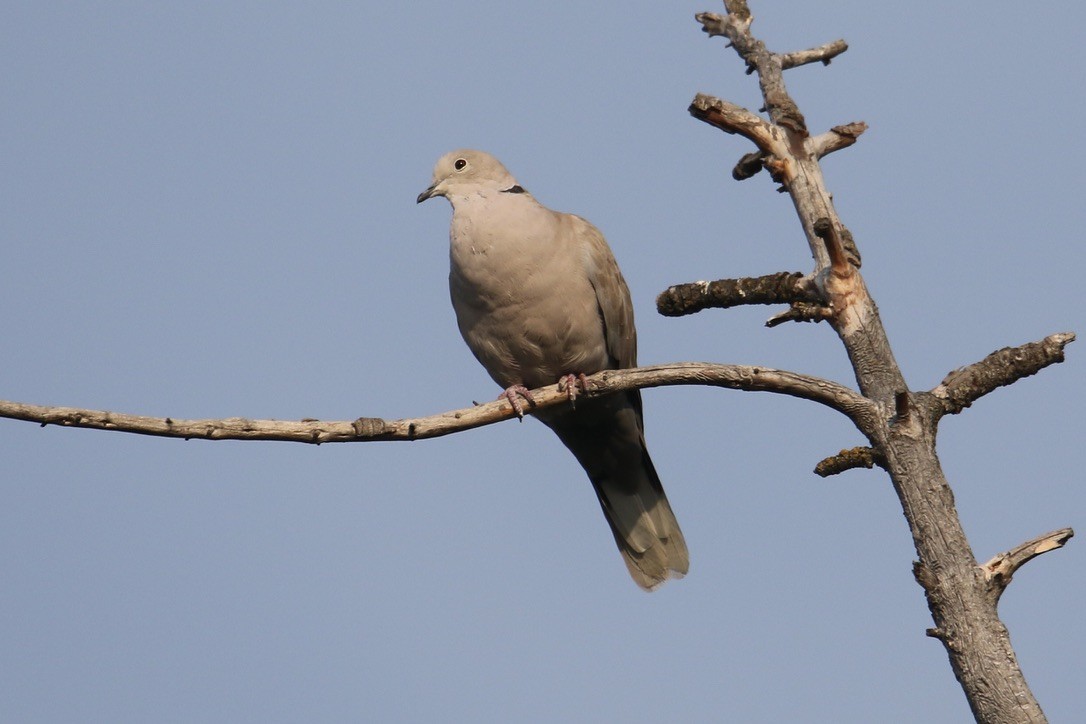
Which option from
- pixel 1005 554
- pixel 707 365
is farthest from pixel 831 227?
pixel 1005 554

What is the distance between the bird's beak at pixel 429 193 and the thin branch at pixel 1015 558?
3242 mm

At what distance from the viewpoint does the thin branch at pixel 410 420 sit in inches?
169

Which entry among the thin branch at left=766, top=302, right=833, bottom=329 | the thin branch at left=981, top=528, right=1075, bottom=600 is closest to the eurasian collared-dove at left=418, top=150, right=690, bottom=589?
the thin branch at left=766, top=302, right=833, bottom=329

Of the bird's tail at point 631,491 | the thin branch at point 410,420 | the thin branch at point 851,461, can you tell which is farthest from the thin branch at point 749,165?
the bird's tail at point 631,491

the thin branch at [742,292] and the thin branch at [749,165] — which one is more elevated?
the thin branch at [749,165]

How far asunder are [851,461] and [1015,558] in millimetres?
626

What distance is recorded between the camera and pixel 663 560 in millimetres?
6695

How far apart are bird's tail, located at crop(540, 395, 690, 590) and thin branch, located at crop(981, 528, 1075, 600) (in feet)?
8.12

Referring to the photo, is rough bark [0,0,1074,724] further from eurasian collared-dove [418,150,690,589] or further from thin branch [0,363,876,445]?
eurasian collared-dove [418,150,690,589]

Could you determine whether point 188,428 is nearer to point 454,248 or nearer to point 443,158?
point 454,248

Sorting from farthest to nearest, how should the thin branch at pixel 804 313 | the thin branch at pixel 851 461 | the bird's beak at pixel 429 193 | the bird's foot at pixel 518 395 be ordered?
1. the bird's beak at pixel 429 193
2. the bird's foot at pixel 518 395
3. the thin branch at pixel 804 313
4. the thin branch at pixel 851 461

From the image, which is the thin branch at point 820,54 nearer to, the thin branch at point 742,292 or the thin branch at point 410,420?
the thin branch at point 742,292

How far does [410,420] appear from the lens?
4.73 metres

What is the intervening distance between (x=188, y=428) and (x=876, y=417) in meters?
2.37
